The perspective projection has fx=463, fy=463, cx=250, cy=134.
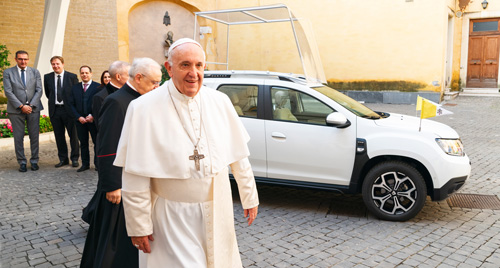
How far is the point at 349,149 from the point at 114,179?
121 inches

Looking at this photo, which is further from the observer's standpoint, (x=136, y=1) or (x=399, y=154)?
(x=136, y=1)

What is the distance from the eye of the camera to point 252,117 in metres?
6.21

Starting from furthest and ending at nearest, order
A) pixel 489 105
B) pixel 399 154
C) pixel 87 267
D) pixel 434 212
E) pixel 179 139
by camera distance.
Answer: pixel 489 105, pixel 434 212, pixel 399 154, pixel 87 267, pixel 179 139

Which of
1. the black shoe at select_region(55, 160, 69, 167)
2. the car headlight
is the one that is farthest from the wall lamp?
the black shoe at select_region(55, 160, 69, 167)

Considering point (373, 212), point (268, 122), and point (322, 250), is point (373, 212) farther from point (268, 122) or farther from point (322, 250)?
point (268, 122)

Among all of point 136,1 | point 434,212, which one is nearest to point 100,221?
point 434,212

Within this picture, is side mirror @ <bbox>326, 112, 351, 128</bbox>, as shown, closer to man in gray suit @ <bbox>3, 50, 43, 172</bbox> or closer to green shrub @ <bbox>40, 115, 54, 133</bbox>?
man in gray suit @ <bbox>3, 50, 43, 172</bbox>

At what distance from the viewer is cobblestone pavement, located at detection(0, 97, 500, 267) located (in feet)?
14.7

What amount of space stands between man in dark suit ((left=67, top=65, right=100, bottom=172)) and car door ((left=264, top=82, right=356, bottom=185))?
376cm

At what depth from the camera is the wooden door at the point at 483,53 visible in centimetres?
2017

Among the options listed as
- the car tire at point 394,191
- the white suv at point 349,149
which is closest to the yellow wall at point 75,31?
the white suv at point 349,149

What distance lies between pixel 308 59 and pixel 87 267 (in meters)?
5.33

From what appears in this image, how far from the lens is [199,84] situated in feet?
8.84

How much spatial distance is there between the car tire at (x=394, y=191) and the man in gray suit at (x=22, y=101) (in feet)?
20.1
